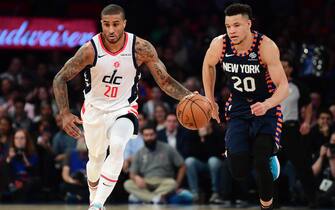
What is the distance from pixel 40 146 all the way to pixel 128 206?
88.3 inches

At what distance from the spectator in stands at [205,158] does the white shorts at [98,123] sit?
14.3 feet

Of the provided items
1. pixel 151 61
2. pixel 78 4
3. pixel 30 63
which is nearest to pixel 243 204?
pixel 151 61

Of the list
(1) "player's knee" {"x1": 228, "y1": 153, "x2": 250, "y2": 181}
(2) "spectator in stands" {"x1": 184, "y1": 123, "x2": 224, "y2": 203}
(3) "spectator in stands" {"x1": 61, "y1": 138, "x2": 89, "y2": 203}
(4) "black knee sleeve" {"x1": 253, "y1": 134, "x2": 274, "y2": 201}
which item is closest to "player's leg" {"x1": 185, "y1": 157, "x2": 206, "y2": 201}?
(2) "spectator in stands" {"x1": 184, "y1": 123, "x2": 224, "y2": 203}

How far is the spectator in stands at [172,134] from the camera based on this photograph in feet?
42.7

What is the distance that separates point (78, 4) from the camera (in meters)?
17.8

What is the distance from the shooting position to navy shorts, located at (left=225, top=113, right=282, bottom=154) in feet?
26.1

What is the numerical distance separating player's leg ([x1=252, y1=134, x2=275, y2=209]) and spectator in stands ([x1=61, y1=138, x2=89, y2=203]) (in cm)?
544

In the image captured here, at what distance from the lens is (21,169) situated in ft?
43.0

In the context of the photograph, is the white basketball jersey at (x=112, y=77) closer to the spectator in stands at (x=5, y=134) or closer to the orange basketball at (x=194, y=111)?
the orange basketball at (x=194, y=111)

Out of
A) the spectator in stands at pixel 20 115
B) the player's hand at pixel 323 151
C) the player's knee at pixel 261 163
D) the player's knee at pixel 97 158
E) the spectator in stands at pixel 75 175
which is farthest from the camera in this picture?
the spectator in stands at pixel 20 115

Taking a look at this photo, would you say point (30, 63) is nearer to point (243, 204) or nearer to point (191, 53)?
point (191, 53)

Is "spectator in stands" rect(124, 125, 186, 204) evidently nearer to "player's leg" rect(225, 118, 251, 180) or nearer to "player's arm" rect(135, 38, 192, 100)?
"player's arm" rect(135, 38, 192, 100)

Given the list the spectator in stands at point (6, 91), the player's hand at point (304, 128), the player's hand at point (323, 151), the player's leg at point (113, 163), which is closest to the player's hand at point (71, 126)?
the player's leg at point (113, 163)

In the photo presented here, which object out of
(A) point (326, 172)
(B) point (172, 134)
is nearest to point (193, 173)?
(B) point (172, 134)
